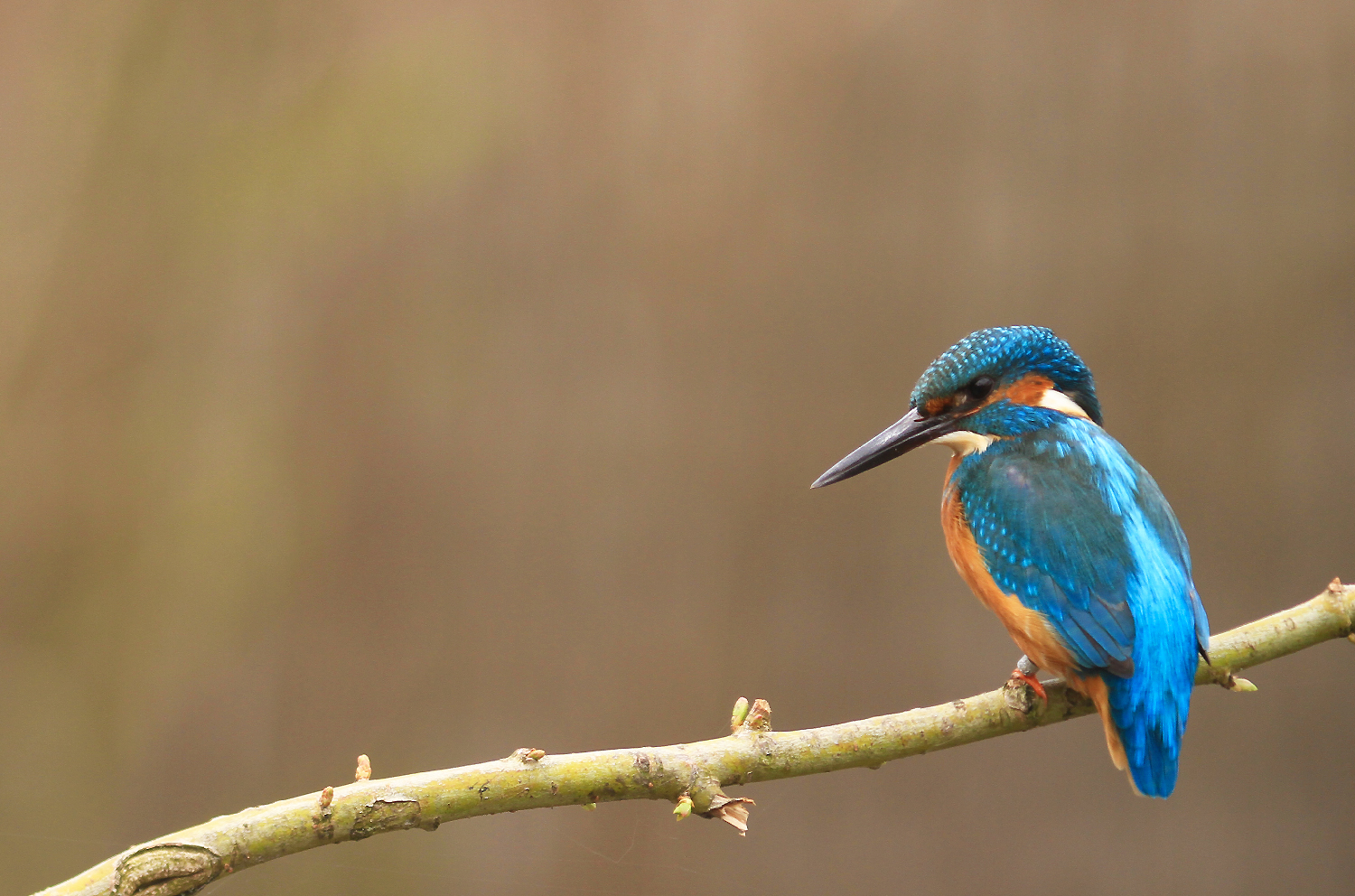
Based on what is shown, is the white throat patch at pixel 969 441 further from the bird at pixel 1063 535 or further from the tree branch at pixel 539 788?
the tree branch at pixel 539 788

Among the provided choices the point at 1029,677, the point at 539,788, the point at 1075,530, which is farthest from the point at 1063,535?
the point at 539,788

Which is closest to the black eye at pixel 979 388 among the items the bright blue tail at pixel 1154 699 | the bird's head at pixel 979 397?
the bird's head at pixel 979 397

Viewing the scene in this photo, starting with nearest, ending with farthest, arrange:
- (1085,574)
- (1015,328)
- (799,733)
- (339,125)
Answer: (799,733)
(1085,574)
(1015,328)
(339,125)

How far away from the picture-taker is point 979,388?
0.87m

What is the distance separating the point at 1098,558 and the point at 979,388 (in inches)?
7.0

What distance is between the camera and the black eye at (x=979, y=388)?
34.0 inches

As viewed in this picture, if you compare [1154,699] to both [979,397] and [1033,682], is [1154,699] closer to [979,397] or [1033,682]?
[1033,682]

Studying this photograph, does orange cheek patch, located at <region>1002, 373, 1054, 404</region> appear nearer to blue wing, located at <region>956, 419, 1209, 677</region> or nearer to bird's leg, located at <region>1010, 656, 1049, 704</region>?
blue wing, located at <region>956, 419, 1209, 677</region>

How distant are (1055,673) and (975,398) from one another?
0.24 meters

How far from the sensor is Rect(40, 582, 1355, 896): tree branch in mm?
551

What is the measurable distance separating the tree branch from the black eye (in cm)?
26

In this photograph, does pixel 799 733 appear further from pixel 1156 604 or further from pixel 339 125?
pixel 339 125

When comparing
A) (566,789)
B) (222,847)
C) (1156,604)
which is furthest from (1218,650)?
(222,847)

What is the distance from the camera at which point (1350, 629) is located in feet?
2.72
